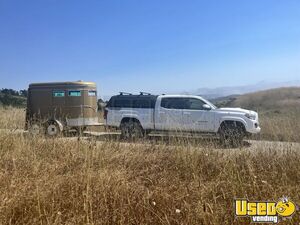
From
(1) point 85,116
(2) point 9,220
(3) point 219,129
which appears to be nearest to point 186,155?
(2) point 9,220

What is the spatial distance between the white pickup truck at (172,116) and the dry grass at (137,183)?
14.3 ft

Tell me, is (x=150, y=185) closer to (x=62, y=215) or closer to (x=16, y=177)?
(x=62, y=215)

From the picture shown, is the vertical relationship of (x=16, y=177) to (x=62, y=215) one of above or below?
above

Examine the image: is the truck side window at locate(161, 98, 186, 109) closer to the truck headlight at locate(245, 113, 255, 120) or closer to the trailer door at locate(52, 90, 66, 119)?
the truck headlight at locate(245, 113, 255, 120)

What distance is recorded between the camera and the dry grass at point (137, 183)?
3.28 m

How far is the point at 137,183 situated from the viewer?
436 centimetres

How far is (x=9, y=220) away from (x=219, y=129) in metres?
8.75

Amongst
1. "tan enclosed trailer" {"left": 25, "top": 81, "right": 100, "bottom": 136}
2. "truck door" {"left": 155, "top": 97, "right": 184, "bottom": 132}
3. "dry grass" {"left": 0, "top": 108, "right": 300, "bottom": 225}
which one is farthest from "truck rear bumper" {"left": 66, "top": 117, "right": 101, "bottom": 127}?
"dry grass" {"left": 0, "top": 108, "right": 300, "bottom": 225}

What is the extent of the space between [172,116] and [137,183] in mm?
7035

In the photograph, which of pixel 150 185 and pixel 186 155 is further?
pixel 186 155

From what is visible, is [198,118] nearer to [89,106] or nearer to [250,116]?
[250,116]

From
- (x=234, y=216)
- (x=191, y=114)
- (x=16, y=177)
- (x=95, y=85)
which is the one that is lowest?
(x=234, y=216)

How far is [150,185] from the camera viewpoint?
436 centimetres

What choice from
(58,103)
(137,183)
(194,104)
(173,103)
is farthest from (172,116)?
(137,183)
